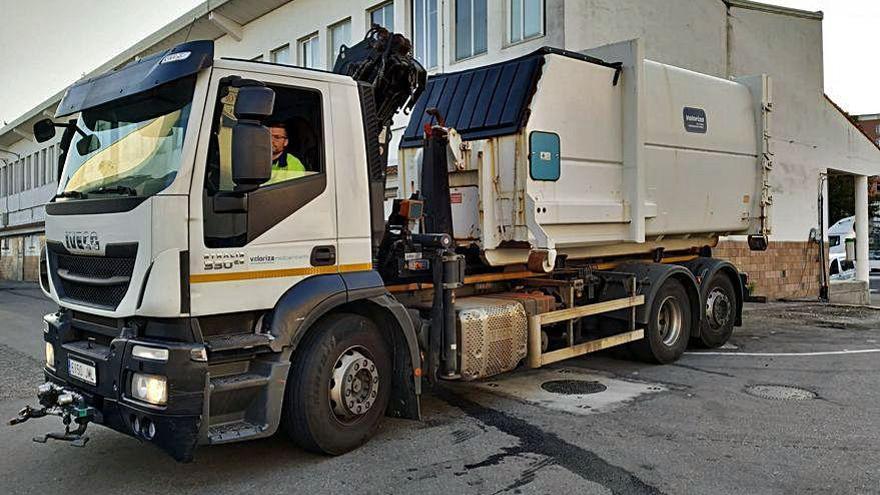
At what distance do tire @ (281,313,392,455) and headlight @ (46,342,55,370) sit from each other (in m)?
1.74

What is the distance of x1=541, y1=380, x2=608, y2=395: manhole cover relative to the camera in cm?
719

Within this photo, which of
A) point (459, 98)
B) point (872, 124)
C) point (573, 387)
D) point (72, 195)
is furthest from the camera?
point (872, 124)

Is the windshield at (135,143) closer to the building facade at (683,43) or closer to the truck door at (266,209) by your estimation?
the truck door at (266,209)

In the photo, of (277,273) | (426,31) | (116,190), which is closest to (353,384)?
(277,273)

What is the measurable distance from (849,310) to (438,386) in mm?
11862

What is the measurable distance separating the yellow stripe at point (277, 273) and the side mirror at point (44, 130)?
218cm

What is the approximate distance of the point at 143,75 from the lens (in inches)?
179

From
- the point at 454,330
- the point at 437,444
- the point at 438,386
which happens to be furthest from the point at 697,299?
the point at 437,444

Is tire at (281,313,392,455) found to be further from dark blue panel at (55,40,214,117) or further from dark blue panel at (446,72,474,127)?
dark blue panel at (446,72,474,127)

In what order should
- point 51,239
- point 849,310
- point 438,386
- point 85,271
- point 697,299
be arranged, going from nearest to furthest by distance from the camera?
point 85,271 < point 51,239 < point 438,386 < point 697,299 < point 849,310

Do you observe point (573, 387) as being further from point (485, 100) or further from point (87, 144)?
point (87, 144)

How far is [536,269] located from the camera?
268 inches

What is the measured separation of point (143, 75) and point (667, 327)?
6.65 metres

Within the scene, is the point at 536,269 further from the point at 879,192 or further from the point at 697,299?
the point at 879,192
